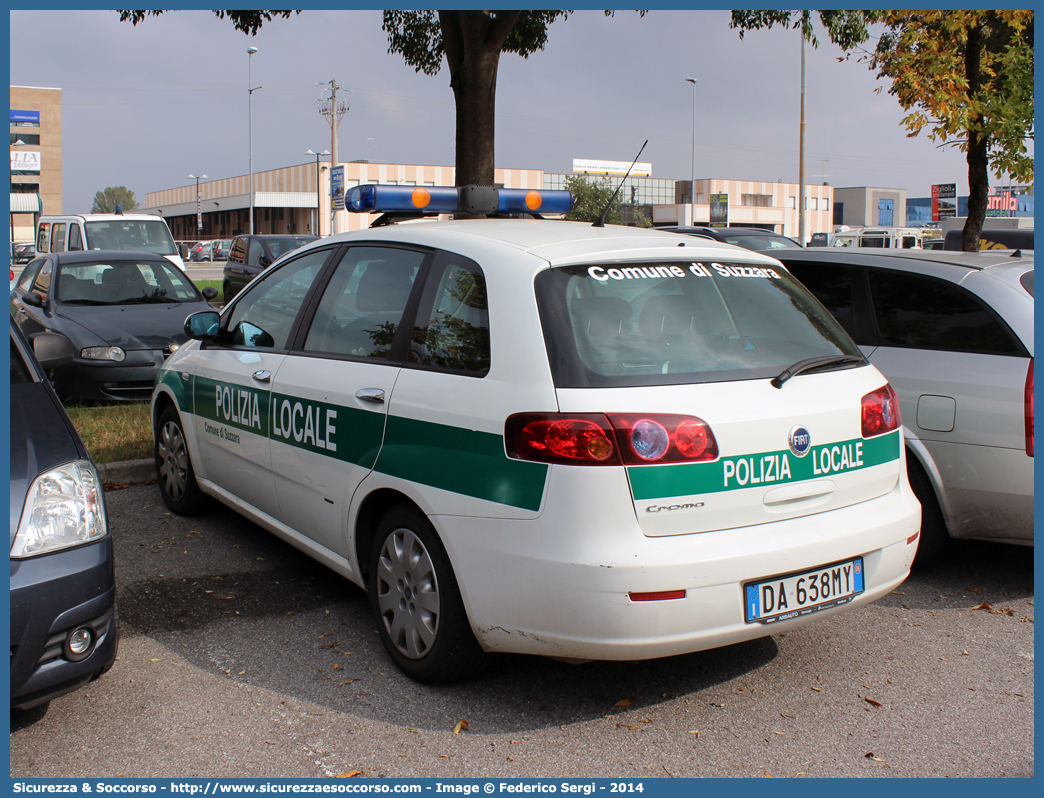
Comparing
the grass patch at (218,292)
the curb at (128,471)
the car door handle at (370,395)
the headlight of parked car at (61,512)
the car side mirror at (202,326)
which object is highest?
the grass patch at (218,292)

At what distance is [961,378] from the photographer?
14.4 ft

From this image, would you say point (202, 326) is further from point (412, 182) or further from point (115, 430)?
point (412, 182)

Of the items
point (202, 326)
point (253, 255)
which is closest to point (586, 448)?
point (202, 326)

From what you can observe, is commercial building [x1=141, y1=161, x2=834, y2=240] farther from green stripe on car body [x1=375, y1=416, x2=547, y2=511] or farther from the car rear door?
green stripe on car body [x1=375, y1=416, x2=547, y2=511]

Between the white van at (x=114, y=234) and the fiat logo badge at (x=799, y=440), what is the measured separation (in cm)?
1540

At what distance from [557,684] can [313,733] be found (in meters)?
0.91

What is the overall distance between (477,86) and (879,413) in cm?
644

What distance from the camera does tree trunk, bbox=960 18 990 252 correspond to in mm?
9195

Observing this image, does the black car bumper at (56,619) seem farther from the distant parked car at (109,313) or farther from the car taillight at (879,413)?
the distant parked car at (109,313)

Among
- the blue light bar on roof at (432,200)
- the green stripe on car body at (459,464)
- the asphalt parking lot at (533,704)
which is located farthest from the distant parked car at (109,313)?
the green stripe on car body at (459,464)

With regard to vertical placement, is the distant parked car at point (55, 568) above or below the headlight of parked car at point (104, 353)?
below

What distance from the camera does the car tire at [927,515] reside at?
4538mm

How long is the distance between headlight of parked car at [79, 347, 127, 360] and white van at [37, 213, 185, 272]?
8440mm

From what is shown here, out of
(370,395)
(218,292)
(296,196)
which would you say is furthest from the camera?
(296,196)
